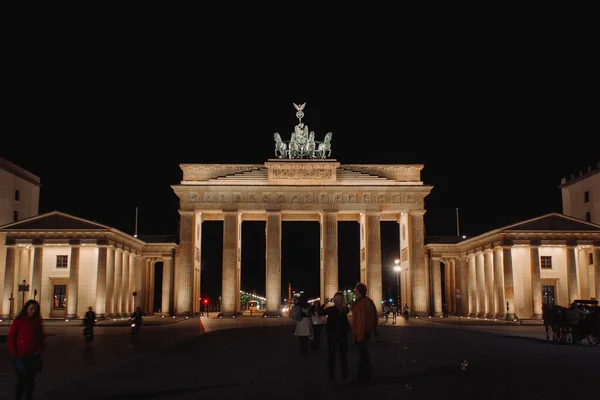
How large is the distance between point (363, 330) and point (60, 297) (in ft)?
179

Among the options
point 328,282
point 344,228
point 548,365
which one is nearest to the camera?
point 548,365

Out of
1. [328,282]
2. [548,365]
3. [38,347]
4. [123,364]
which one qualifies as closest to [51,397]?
[38,347]

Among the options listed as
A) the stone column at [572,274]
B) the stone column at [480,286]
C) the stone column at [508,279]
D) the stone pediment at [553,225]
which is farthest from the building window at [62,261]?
the stone column at [572,274]

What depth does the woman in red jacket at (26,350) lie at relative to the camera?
11.7 meters

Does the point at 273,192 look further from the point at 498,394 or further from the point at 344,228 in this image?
the point at 498,394

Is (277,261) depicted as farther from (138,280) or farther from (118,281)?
(138,280)

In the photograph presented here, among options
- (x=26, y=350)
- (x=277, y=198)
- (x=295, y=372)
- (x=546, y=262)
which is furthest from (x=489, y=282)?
(x=26, y=350)

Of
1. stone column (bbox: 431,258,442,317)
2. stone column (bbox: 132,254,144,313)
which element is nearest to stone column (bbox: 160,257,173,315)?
stone column (bbox: 132,254,144,313)

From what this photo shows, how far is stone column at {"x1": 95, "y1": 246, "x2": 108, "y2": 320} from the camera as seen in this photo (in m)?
59.5

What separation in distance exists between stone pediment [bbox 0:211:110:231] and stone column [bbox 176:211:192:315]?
11.8 m

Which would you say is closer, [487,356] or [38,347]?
[38,347]

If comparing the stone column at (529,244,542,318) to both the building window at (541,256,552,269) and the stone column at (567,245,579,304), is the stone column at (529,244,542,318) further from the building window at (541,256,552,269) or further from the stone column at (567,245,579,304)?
the building window at (541,256,552,269)

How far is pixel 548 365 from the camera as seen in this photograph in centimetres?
1861

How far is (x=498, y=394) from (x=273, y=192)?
5730cm
